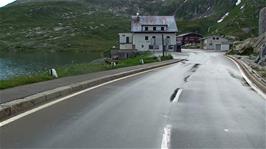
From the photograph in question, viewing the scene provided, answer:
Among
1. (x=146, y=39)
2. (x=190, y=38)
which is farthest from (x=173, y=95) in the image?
(x=190, y=38)

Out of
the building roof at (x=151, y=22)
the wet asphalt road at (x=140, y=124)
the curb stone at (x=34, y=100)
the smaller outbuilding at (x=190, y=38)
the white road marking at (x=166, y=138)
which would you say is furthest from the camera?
the smaller outbuilding at (x=190, y=38)

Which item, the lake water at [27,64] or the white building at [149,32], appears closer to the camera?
the lake water at [27,64]

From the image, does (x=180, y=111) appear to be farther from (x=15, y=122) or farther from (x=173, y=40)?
(x=173, y=40)

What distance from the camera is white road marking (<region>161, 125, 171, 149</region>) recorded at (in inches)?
320

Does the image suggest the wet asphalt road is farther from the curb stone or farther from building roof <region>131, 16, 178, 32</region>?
building roof <region>131, 16, 178, 32</region>

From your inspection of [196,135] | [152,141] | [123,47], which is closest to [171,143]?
[152,141]

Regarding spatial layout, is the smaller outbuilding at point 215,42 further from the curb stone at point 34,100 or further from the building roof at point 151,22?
the curb stone at point 34,100

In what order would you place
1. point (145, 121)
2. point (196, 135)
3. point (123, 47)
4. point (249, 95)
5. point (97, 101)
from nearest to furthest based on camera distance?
1. point (196, 135)
2. point (145, 121)
3. point (97, 101)
4. point (249, 95)
5. point (123, 47)

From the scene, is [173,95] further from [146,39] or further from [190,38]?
[190,38]

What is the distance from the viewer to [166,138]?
345 inches

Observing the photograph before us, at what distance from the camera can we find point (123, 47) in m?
114

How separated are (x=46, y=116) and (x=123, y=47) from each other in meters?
104

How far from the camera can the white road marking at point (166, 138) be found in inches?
320

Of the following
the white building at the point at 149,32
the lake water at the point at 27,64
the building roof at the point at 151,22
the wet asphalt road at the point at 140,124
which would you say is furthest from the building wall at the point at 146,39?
the wet asphalt road at the point at 140,124
